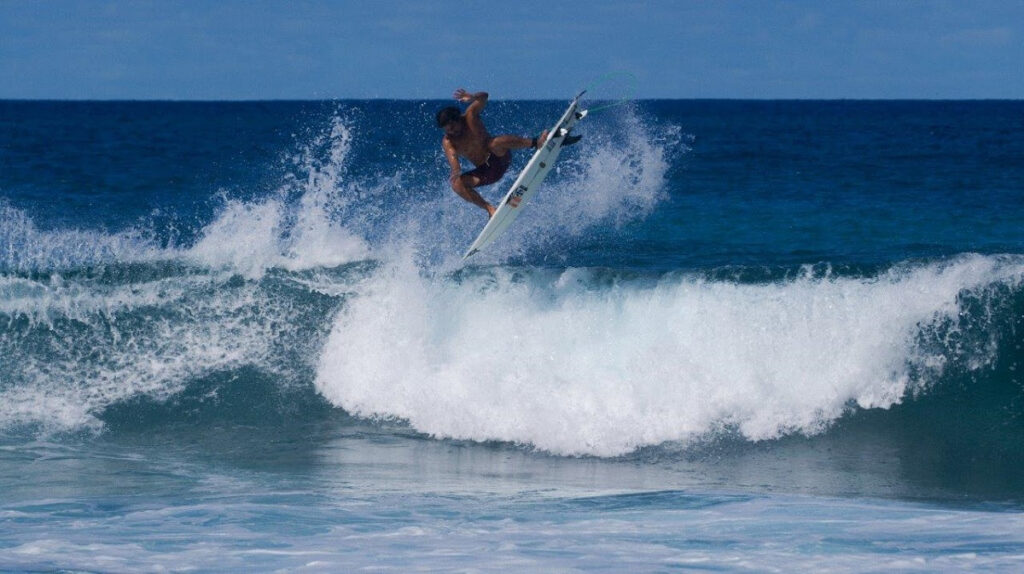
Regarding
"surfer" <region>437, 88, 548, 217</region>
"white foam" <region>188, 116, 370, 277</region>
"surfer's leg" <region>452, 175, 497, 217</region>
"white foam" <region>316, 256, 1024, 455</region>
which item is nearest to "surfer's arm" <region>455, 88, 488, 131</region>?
"surfer" <region>437, 88, 548, 217</region>

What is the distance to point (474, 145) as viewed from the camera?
10359 mm

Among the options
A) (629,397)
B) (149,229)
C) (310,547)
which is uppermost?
(149,229)

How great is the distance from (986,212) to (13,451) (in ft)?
57.8

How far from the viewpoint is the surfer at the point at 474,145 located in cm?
1012

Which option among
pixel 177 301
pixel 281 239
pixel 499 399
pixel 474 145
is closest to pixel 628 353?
pixel 499 399

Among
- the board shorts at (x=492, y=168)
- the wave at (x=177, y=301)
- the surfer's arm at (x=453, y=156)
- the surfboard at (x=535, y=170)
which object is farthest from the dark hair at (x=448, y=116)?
the wave at (x=177, y=301)

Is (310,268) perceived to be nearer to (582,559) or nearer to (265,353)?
(265,353)

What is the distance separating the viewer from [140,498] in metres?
7.82

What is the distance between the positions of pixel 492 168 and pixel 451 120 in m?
0.67

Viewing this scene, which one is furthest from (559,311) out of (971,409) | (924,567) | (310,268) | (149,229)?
(149,229)

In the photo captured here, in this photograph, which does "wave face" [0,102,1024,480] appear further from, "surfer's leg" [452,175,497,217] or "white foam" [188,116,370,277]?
"surfer's leg" [452,175,497,217]

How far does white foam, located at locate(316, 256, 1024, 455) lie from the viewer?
9.91 meters

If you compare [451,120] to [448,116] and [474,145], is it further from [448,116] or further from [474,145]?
[474,145]

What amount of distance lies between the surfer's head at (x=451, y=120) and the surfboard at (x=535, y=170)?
2.59 ft
